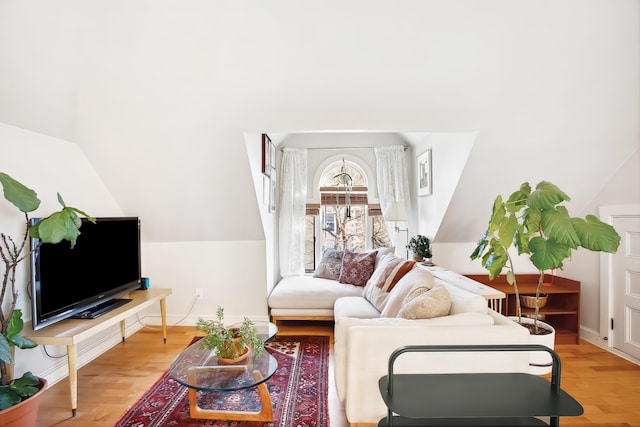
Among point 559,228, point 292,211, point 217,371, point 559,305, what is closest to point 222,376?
point 217,371

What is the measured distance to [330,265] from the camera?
14.3ft

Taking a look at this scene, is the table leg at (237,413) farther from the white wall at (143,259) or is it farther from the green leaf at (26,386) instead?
the white wall at (143,259)

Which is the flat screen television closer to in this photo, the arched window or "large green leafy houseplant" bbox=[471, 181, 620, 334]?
the arched window

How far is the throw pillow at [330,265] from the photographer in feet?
14.0

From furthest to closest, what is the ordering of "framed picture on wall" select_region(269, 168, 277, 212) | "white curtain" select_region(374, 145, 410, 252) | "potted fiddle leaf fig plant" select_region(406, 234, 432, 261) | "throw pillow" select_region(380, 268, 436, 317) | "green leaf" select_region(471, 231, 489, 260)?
"white curtain" select_region(374, 145, 410, 252), "framed picture on wall" select_region(269, 168, 277, 212), "potted fiddle leaf fig plant" select_region(406, 234, 432, 261), "throw pillow" select_region(380, 268, 436, 317), "green leaf" select_region(471, 231, 489, 260)

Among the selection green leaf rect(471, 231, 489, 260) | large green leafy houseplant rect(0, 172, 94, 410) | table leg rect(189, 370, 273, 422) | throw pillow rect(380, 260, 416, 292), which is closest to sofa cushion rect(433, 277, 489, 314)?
green leaf rect(471, 231, 489, 260)

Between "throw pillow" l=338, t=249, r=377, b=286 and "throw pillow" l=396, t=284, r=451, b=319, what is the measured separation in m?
1.73

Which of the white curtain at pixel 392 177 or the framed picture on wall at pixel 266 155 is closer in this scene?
the framed picture on wall at pixel 266 155

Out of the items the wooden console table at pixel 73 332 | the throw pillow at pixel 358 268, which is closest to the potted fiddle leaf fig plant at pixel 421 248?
the throw pillow at pixel 358 268

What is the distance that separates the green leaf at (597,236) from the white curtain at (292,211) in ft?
10.2

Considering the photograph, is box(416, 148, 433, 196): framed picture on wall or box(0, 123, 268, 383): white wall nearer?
box(0, 123, 268, 383): white wall

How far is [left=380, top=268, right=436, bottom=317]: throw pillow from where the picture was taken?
2.51 metres

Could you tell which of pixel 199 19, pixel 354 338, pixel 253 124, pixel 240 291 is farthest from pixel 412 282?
pixel 199 19

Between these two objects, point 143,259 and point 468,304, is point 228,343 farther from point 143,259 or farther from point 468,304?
point 143,259
